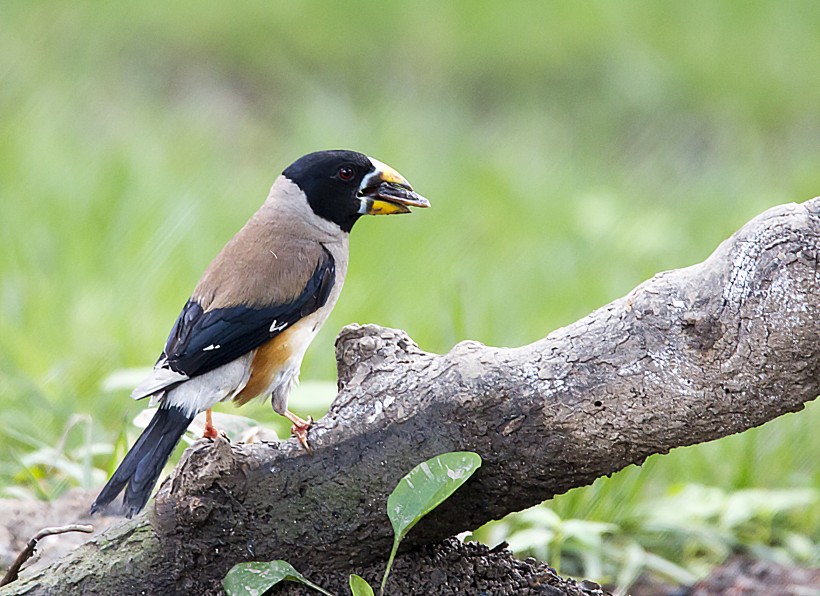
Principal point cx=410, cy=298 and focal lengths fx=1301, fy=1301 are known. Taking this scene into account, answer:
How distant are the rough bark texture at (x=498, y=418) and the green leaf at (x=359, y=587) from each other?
0.11 m

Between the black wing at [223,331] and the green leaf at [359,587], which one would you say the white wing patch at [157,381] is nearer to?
the black wing at [223,331]

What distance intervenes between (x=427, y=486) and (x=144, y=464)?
0.71 metres

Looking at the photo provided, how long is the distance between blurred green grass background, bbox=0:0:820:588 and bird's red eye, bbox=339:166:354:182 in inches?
45.1

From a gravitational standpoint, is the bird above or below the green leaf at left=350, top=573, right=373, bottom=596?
above

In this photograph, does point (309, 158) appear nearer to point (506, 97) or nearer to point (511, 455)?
point (511, 455)

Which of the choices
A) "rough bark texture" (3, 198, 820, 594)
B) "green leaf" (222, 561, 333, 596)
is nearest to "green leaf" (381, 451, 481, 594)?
"rough bark texture" (3, 198, 820, 594)

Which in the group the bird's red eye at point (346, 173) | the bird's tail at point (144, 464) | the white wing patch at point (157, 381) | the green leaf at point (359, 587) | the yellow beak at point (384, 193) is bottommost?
the green leaf at point (359, 587)

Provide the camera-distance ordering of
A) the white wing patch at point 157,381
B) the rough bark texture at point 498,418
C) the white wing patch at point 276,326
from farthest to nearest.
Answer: the white wing patch at point 276,326 → the white wing patch at point 157,381 → the rough bark texture at point 498,418

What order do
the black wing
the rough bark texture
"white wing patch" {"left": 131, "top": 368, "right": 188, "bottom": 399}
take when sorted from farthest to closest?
1. the black wing
2. "white wing patch" {"left": 131, "top": 368, "right": 188, "bottom": 399}
3. the rough bark texture

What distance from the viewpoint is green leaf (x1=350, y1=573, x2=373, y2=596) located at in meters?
2.71

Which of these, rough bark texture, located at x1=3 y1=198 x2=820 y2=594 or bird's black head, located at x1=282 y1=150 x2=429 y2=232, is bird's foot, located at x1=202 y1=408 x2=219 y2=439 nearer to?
rough bark texture, located at x1=3 y1=198 x2=820 y2=594

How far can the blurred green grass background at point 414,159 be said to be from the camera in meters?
5.13

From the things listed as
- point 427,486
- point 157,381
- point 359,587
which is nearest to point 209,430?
point 157,381

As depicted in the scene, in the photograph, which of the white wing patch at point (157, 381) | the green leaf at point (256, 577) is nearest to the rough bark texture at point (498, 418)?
the green leaf at point (256, 577)
